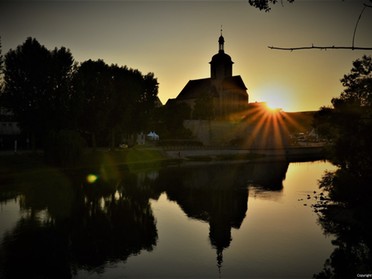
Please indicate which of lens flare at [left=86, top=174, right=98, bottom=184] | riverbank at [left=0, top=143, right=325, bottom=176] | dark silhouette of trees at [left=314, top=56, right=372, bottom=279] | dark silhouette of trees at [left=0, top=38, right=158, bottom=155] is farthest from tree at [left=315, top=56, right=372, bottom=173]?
dark silhouette of trees at [left=0, top=38, right=158, bottom=155]

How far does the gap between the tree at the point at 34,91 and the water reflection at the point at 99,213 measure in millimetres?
7505

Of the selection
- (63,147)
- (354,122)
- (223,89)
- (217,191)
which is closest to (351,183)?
(354,122)

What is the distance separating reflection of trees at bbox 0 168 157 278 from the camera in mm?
16109

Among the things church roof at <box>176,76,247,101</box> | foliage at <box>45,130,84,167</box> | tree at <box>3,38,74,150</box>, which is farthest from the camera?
church roof at <box>176,76,247,101</box>

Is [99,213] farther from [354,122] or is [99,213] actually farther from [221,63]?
[221,63]

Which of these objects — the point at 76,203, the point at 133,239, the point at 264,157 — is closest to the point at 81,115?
the point at 76,203

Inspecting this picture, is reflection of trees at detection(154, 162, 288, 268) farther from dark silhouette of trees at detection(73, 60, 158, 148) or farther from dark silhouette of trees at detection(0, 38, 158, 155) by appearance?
dark silhouette of trees at detection(0, 38, 158, 155)

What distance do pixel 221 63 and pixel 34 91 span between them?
2452 inches

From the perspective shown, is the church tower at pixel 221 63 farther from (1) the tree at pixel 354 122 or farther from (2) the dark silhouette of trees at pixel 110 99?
(1) the tree at pixel 354 122

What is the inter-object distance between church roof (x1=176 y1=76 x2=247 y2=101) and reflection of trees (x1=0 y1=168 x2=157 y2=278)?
223 ft

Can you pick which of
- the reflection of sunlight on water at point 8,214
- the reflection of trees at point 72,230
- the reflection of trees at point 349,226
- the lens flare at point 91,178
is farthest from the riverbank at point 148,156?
the reflection of sunlight on water at point 8,214

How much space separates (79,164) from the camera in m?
46.2

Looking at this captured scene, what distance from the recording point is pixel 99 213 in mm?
26516

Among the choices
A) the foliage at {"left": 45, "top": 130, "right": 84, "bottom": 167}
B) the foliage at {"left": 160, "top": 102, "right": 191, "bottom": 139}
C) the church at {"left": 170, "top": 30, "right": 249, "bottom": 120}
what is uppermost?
the church at {"left": 170, "top": 30, "right": 249, "bottom": 120}
